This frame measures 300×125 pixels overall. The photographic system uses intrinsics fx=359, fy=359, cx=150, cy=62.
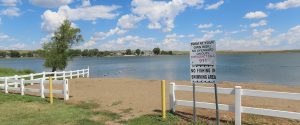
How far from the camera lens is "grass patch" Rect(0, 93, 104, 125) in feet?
37.6

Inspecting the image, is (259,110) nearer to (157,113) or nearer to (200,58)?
(200,58)

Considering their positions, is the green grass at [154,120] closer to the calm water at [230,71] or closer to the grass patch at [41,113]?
the grass patch at [41,113]

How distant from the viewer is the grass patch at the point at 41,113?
11.5 metres

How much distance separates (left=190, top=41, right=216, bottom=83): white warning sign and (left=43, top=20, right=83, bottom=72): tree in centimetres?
3764

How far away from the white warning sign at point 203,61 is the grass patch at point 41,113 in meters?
3.44

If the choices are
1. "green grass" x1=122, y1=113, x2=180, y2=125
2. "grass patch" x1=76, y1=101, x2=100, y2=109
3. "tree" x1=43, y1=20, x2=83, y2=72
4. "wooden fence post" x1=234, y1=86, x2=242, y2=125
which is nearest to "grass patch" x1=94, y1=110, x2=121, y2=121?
"green grass" x1=122, y1=113, x2=180, y2=125

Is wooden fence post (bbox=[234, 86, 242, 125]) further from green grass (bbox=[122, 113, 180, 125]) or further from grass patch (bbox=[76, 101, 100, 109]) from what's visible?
grass patch (bbox=[76, 101, 100, 109])

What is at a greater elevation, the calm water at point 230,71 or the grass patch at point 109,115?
the grass patch at point 109,115

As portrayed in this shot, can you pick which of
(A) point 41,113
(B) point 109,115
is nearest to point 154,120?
(B) point 109,115

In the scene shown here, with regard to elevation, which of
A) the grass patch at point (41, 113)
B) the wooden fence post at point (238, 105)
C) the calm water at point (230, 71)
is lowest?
the calm water at point (230, 71)

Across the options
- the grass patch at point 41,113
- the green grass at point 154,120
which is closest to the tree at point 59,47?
the grass patch at point 41,113

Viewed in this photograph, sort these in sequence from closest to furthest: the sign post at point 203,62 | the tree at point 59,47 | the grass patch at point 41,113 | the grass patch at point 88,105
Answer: the sign post at point 203,62 < the grass patch at point 41,113 < the grass patch at point 88,105 < the tree at point 59,47

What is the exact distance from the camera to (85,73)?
135ft

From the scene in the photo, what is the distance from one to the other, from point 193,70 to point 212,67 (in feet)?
2.42
